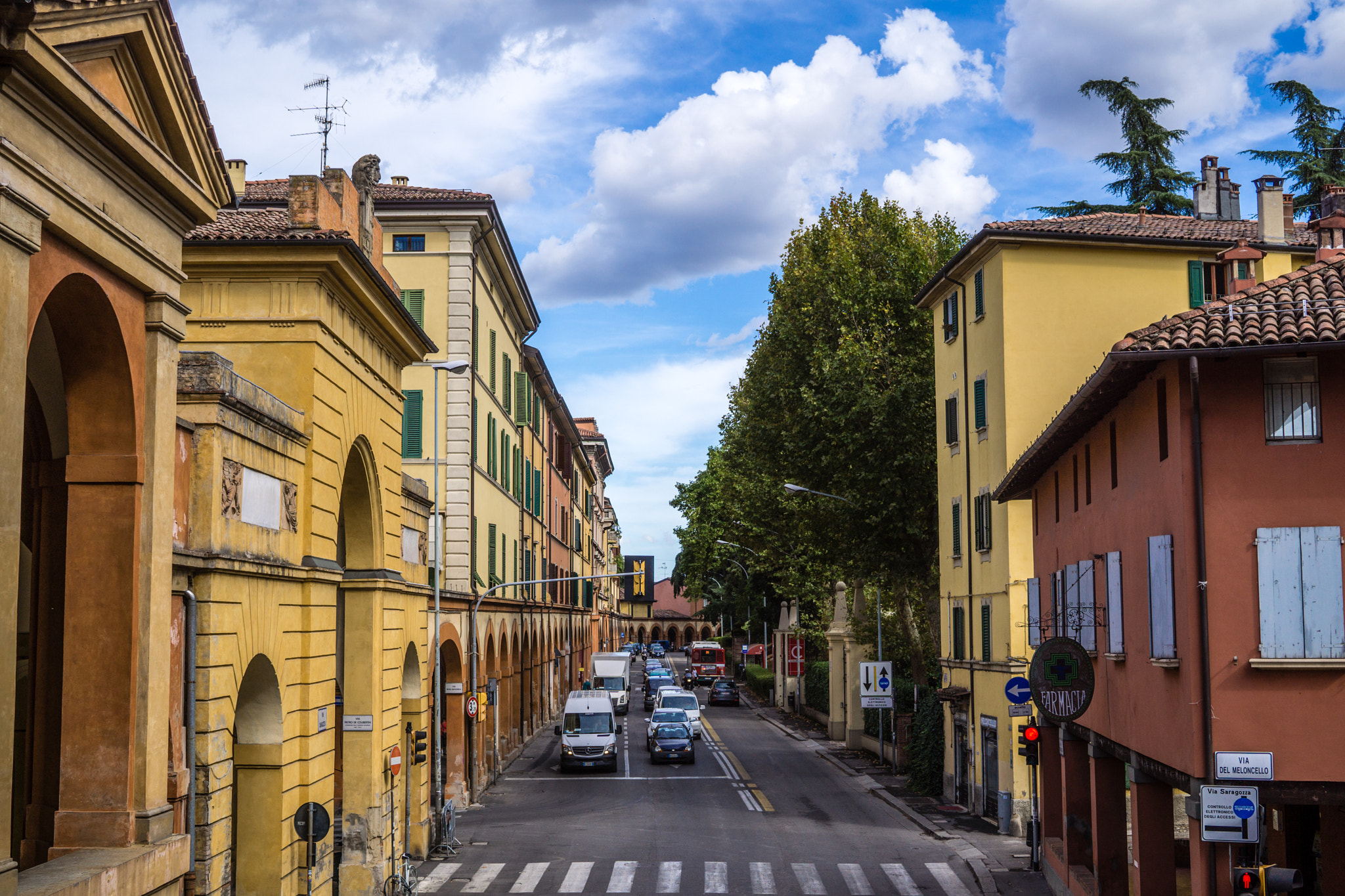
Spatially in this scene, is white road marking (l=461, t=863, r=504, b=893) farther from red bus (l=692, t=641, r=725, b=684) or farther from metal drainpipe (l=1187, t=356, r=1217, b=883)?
red bus (l=692, t=641, r=725, b=684)

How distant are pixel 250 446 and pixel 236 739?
13.2 feet

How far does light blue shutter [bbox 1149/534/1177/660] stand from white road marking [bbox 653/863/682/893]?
10589 millimetres

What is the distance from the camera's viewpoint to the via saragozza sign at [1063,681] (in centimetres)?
1658

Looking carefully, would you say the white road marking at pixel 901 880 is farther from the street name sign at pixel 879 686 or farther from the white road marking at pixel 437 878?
the street name sign at pixel 879 686

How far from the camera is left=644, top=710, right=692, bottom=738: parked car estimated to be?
141ft

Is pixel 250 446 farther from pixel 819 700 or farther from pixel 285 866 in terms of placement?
pixel 819 700

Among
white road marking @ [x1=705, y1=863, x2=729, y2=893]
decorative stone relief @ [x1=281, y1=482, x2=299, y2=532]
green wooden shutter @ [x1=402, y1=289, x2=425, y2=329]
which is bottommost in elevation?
white road marking @ [x1=705, y1=863, x2=729, y2=893]

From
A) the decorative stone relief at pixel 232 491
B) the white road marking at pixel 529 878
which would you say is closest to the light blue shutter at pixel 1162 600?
the decorative stone relief at pixel 232 491

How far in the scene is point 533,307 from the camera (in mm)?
46500

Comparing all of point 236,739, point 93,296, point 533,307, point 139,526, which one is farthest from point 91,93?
point 533,307

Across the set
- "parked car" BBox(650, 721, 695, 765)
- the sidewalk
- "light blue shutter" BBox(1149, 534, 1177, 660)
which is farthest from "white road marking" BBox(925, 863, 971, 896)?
"parked car" BBox(650, 721, 695, 765)

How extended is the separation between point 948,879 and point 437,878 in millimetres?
9299

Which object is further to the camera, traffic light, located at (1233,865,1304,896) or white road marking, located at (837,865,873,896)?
white road marking, located at (837,865,873,896)

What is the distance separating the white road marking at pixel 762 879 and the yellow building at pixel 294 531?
6313mm
